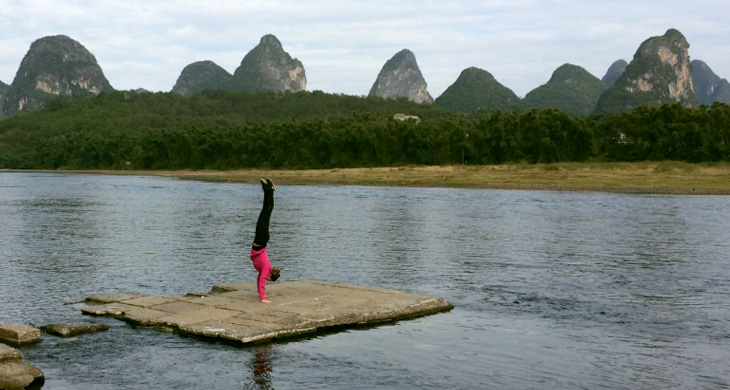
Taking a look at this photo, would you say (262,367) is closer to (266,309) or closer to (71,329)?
(266,309)

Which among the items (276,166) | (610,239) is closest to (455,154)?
(276,166)

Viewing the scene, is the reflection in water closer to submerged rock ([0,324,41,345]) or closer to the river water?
the river water

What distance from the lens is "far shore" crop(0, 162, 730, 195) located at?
91.6 meters

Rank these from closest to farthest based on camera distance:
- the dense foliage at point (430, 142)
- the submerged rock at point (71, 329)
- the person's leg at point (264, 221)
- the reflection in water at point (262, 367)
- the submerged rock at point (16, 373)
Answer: the submerged rock at point (16, 373) → the reflection in water at point (262, 367) → the submerged rock at point (71, 329) → the person's leg at point (264, 221) → the dense foliage at point (430, 142)

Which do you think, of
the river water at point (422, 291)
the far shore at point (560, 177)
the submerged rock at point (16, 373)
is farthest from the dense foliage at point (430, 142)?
the submerged rock at point (16, 373)

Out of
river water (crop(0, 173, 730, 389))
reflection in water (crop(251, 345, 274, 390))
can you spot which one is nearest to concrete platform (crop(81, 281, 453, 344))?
river water (crop(0, 173, 730, 389))

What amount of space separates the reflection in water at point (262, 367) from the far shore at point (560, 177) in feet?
263

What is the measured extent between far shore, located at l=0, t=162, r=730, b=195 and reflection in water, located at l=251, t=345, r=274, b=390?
80.1 metres

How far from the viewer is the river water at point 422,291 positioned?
42.6 feet

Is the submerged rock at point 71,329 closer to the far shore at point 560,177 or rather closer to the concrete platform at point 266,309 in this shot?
the concrete platform at point 266,309

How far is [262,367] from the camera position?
13.1 m

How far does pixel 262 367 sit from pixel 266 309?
12.6 feet

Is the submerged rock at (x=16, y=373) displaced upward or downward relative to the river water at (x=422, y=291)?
upward

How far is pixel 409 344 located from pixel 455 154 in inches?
4833
